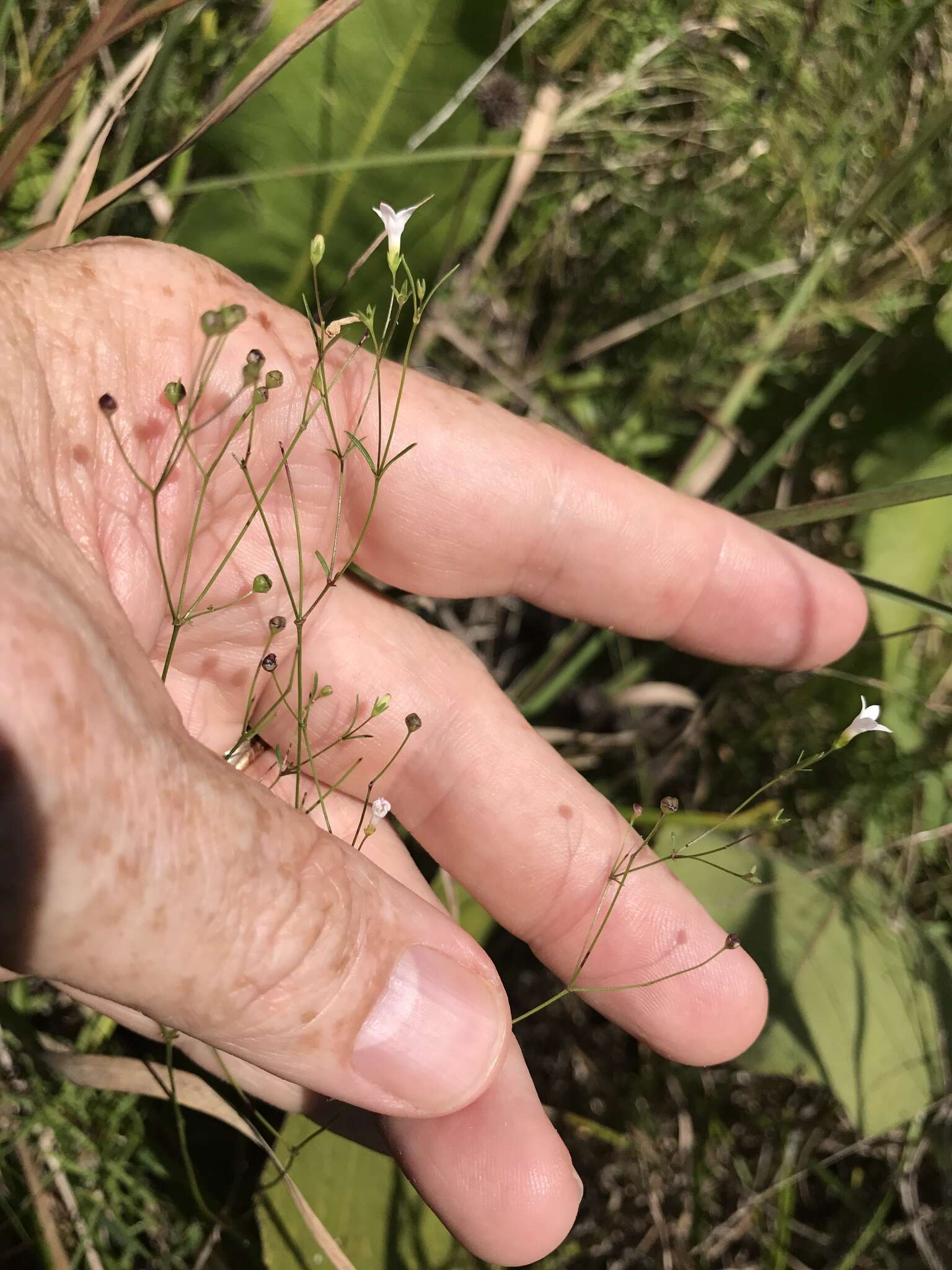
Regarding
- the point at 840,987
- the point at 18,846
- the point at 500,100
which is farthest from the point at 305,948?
the point at 500,100

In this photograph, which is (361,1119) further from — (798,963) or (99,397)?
(99,397)

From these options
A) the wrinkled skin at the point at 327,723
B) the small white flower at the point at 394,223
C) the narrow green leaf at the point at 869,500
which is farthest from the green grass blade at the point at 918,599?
the small white flower at the point at 394,223

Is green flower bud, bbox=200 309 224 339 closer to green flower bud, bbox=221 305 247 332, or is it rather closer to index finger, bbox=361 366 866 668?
green flower bud, bbox=221 305 247 332

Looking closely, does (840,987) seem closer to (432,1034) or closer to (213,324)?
(432,1034)

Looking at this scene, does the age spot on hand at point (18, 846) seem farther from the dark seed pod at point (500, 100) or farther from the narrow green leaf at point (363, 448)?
the dark seed pod at point (500, 100)

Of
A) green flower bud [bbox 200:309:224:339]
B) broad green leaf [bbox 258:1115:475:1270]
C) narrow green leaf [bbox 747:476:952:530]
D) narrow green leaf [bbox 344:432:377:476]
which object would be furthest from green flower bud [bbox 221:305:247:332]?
broad green leaf [bbox 258:1115:475:1270]

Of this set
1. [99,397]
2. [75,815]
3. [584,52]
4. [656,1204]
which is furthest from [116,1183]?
[584,52]

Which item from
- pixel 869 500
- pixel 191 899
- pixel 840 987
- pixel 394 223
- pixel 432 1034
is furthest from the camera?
pixel 840 987
